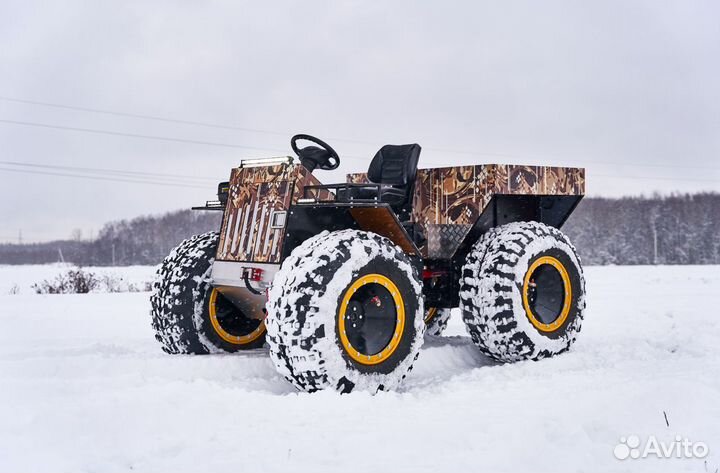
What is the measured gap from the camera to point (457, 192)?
282 inches

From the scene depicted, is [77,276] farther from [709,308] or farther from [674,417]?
[674,417]

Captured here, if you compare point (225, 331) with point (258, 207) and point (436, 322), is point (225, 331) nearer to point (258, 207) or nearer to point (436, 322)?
point (258, 207)

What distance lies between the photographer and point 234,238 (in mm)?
6355

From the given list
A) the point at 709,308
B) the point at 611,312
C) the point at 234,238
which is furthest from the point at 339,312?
the point at 709,308

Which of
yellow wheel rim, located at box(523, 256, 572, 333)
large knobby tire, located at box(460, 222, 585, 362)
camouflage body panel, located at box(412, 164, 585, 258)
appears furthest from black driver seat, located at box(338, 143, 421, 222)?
yellow wheel rim, located at box(523, 256, 572, 333)

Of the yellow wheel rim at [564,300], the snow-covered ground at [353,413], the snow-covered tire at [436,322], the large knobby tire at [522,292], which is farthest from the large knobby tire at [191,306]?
the yellow wheel rim at [564,300]

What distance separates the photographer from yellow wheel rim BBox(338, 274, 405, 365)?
529 centimetres

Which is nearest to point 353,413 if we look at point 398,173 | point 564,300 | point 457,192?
point 457,192

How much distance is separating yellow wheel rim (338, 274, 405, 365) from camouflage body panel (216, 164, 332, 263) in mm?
821

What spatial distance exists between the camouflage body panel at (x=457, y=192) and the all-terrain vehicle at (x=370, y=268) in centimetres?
1

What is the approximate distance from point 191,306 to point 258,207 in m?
1.25

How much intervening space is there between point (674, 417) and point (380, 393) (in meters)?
1.98

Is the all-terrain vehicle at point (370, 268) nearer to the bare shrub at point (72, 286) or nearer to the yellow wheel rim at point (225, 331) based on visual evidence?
the yellow wheel rim at point (225, 331)

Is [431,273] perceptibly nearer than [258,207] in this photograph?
No
